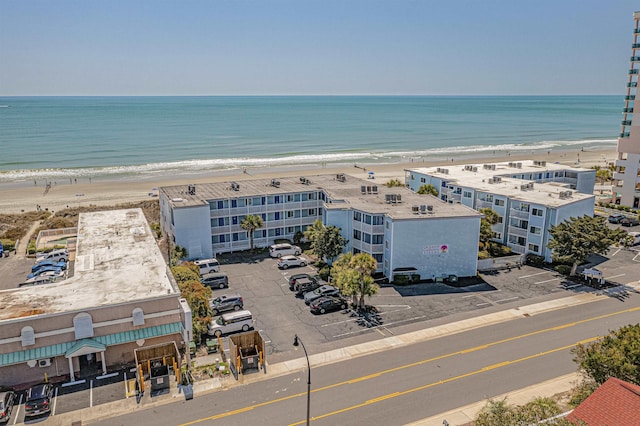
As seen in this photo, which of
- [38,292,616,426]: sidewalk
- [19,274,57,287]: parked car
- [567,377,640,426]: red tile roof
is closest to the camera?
[567,377,640,426]: red tile roof

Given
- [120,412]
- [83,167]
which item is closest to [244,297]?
[120,412]

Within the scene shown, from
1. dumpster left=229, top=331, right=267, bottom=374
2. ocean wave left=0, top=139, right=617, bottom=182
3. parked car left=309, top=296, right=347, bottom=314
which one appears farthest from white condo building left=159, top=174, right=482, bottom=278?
ocean wave left=0, top=139, right=617, bottom=182

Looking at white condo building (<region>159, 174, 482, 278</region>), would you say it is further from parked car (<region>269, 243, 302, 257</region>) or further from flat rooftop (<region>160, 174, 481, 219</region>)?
parked car (<region>269, 243, 302, 257</region>)

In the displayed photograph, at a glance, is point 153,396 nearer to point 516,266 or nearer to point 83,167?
point 516,266

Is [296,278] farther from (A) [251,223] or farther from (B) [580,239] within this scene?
(B) [580,239]

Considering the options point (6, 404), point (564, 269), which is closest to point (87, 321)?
point (6, 404)

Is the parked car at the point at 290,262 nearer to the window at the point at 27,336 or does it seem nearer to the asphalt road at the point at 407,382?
the asphalt road at the point at 407,382
